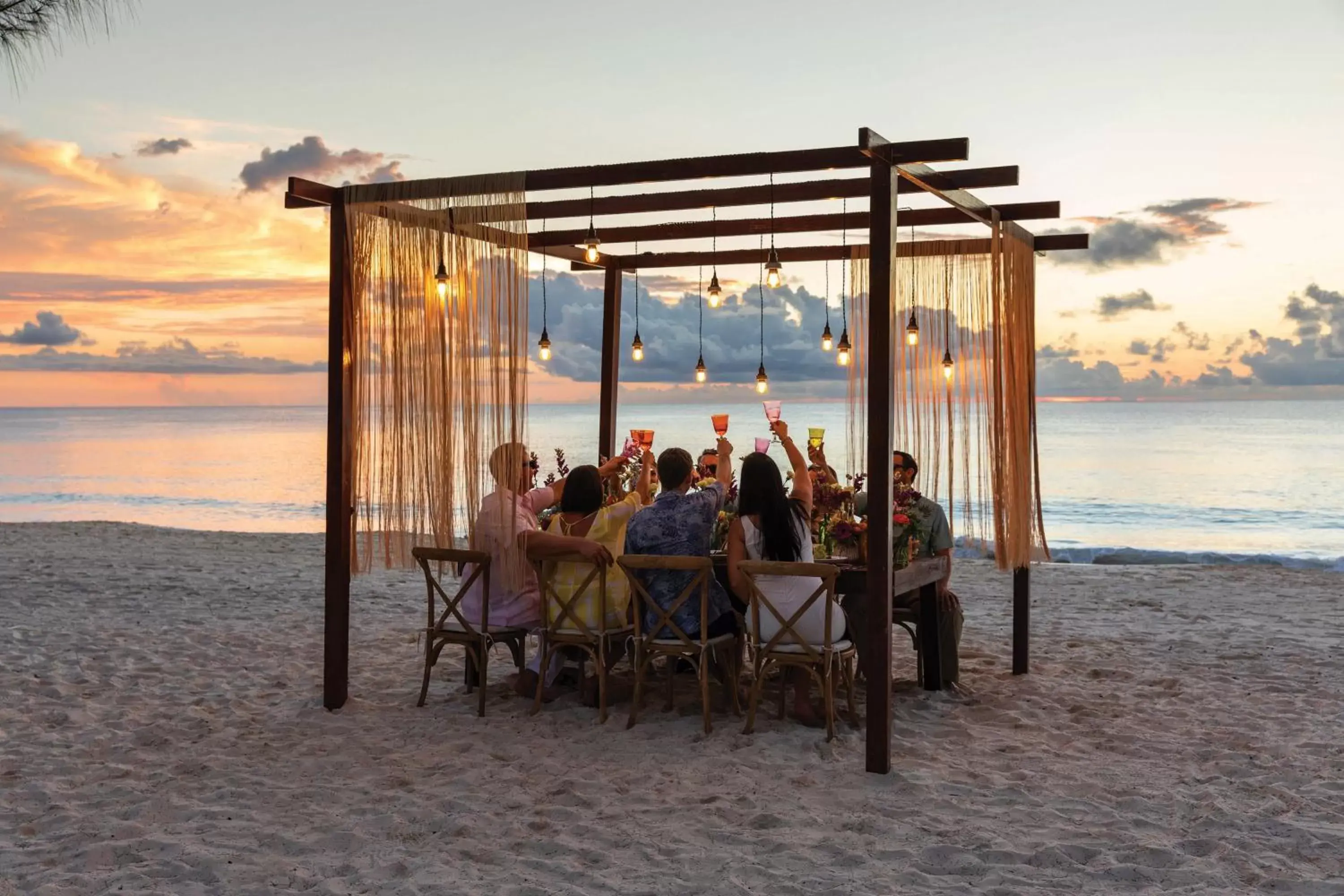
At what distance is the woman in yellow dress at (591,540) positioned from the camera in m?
5.95

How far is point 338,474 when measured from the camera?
6070mm

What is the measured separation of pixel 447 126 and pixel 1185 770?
331 inches

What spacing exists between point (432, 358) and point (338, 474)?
0.82 m

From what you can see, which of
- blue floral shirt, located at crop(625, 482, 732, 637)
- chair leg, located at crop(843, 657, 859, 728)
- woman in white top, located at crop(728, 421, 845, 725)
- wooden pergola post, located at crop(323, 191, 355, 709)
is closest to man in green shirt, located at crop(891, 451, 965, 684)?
chair leg, located at crop(843, 657, 859, 728)

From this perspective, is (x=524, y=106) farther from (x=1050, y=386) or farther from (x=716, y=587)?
(x=1050, y=386)

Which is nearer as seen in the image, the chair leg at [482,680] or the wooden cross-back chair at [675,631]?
the wooden cross-back chair at [675,631]

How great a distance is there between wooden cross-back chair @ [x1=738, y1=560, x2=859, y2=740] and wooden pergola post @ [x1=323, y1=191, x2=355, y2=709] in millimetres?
2200

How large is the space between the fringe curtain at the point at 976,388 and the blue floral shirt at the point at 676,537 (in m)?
1.75

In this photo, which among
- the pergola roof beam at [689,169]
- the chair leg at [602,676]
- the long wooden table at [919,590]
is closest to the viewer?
the pergola roof beam at [689,169]

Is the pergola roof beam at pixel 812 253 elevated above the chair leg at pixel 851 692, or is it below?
above

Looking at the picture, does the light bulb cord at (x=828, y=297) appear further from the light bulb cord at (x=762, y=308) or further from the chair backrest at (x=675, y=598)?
the chair backrest at (x=675, y=598)

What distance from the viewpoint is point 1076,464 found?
118ft

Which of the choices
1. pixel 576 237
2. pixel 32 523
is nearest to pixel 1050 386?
pixel 32 523

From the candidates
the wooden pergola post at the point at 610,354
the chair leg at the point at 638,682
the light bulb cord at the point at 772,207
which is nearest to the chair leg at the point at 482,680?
the chair leg at the point at 638,682
